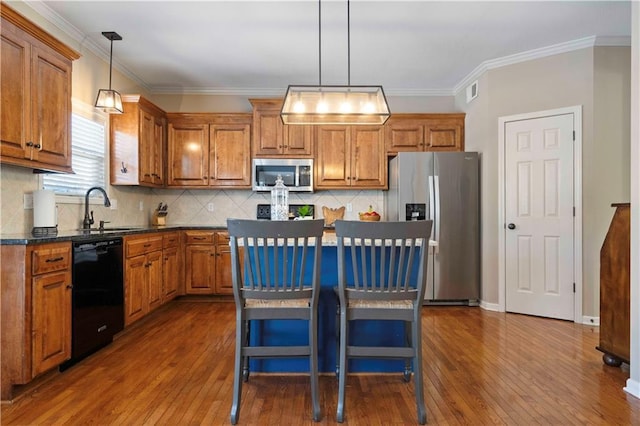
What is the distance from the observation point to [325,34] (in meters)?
3.58

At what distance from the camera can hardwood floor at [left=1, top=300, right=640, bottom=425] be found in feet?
6.59

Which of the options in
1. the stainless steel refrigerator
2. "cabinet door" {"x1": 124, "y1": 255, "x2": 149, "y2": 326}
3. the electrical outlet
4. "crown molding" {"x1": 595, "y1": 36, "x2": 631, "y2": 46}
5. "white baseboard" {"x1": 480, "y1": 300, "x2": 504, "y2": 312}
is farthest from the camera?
the stainless steel refrigerator

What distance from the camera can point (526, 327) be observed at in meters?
3.61

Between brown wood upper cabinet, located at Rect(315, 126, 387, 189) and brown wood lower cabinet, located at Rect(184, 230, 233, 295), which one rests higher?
brown wood upper cabinet, located at Rect(315, 126, 387, 189)

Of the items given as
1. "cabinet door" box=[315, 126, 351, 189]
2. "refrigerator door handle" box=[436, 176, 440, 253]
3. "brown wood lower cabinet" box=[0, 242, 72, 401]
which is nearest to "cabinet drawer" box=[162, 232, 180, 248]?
"brown wood lower cabinet" box=[0, 242, 72, 401]

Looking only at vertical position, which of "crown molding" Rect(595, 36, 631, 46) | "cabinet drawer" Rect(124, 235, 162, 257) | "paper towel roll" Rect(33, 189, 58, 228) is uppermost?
"crown molding" Rect(595, 36, 631, 46)

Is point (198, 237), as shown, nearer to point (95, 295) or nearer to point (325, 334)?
point (95, 295)

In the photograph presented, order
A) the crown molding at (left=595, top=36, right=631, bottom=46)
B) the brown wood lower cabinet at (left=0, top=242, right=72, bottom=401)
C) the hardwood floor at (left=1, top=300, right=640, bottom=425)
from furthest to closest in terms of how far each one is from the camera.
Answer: the crown molding at (left=595, top=36, right=631, bottom=46) → the brown wood lower cabinet at (left=0, top=242, right=72, bottom=401) → the hardwood floor at (left=1, top=300, right=640, bottom=425)

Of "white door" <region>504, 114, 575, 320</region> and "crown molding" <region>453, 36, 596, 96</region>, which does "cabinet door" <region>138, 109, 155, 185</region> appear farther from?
"white door" <region>504, 114, 575, 320</region>

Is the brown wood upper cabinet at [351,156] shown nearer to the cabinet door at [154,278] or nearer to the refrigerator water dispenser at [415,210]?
the refrigerator water dispenser at [415,210]

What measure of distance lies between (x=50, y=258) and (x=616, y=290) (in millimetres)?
3664

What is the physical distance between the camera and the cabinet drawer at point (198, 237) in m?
4.62

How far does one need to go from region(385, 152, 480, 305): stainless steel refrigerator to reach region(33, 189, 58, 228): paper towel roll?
347 centimetres

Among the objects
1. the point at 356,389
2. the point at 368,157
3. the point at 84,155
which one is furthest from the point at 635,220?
the point at 84,155
